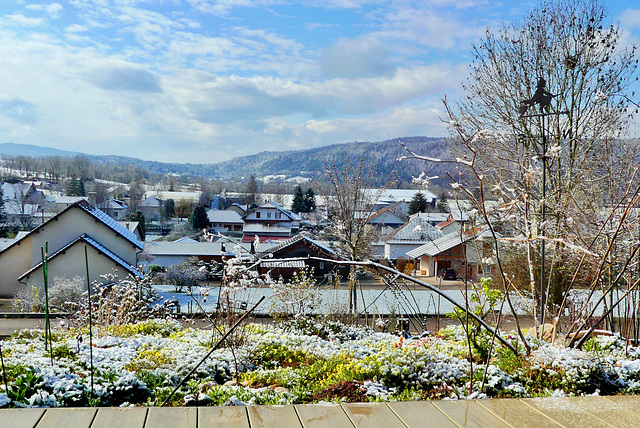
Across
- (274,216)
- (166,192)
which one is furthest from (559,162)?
(166,192)

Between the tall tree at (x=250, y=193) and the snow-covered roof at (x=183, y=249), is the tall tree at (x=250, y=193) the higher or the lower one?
the higher one

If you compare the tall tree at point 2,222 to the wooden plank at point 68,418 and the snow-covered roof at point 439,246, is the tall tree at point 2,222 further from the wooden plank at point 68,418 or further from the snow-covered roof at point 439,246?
the wooden plank at point 68,418

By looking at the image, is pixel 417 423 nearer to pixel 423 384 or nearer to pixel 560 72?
pixel 423 384

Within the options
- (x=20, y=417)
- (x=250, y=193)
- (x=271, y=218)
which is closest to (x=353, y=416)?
(x=20, y=417)

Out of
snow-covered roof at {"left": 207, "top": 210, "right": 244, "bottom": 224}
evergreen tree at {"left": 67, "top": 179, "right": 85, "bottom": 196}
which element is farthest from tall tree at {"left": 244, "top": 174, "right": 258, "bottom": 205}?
evergreen tree at {"left": 67, "top": 179, "right": 85, "bottom": 196}

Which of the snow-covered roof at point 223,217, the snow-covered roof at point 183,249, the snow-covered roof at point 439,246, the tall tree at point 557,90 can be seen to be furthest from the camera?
the snow-covered roof at point 223,217

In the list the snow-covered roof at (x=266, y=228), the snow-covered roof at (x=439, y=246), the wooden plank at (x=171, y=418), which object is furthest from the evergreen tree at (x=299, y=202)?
the wooden plank at (x=171, y=418)

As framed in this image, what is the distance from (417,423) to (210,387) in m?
1.53

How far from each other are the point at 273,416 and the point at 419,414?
658 millimetres

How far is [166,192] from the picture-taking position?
253ft

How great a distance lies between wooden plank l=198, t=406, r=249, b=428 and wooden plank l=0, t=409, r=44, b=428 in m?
0.67

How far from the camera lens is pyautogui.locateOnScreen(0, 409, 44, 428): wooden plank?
200cm

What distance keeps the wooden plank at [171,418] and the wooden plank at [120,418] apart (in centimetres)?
3

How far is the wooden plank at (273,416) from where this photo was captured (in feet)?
6.86
